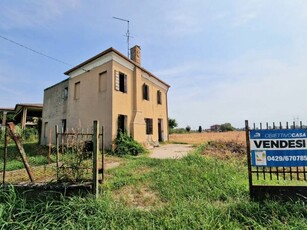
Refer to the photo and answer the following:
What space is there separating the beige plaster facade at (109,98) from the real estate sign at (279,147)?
8.28m

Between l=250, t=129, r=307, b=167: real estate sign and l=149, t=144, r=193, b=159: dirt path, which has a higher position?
l=250, t=129, r=307, b=167: real estate sign

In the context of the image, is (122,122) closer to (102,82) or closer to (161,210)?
(102,82)

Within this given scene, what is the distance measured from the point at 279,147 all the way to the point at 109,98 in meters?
9.13

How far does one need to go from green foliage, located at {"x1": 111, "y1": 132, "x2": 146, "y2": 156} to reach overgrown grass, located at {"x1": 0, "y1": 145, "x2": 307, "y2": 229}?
5.80m

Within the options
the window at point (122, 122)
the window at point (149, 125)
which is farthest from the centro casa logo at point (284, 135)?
the window at point (149, 125)

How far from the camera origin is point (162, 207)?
360cm

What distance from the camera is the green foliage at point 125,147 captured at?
10.6 metres

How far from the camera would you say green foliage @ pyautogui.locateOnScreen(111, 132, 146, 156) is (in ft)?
34.8

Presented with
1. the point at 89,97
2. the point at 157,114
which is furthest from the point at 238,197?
the point at 157,114

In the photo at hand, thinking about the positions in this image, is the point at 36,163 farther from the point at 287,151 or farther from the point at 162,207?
the point at 287,151

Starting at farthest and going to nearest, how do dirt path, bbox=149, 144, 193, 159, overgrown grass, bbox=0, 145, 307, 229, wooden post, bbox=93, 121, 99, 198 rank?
dirt path, bbox=149, 144, 193, 159 → wooden post, bbox=93, 121, 99, 198 → overgrown grass, bbox=0, 145, 307, 229

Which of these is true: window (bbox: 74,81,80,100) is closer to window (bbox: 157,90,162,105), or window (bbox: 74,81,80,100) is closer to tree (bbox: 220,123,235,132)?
window (bbox: 157,90,162,105)

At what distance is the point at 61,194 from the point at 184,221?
2544mm

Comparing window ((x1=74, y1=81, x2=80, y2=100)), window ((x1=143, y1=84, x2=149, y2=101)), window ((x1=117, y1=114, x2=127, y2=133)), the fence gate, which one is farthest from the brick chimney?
the fence gate
